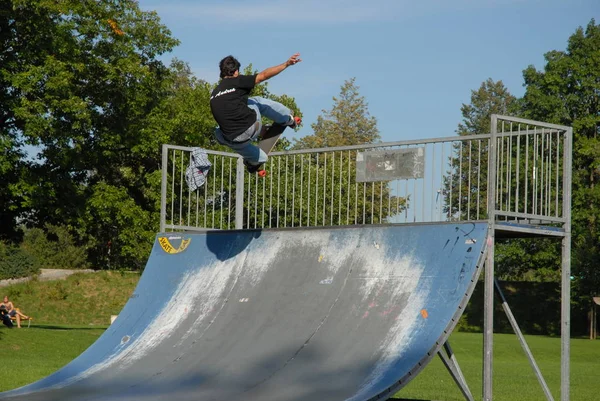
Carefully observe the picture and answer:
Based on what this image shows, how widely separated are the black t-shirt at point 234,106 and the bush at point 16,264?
44078 millimetres

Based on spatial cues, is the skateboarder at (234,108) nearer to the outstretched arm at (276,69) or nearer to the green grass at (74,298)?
the outstretched arm at (276,69)

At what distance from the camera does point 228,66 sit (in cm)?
923

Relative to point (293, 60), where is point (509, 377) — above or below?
below

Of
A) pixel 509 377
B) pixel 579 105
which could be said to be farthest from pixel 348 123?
pixel 509 377

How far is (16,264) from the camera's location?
52.3 metres

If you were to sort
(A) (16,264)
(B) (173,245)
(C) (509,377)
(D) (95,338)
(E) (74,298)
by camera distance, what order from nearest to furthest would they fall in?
(B) (173,245), (C) (509,377), (D) (95,338), (E) (74,298), (A) (16,264)

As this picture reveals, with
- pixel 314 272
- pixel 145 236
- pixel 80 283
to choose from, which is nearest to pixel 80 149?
pixel 145 236

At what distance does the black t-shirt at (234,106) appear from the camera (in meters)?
9.12

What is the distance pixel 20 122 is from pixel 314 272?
23370 mm

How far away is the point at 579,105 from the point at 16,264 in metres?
33.1

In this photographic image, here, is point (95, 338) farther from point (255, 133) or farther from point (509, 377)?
point (255, 133)

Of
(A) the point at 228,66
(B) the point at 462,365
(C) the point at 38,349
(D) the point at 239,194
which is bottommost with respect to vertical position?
A: (C) the point at 38,349

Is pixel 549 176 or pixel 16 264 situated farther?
pixel 16 264

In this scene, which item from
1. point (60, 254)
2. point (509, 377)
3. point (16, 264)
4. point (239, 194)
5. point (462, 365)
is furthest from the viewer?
point (60, 254)
